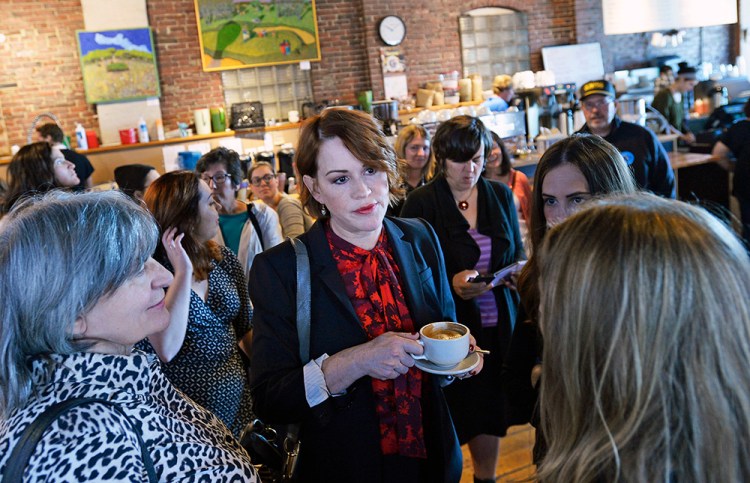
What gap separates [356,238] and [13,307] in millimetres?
877

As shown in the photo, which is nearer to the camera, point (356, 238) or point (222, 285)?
point (356, 238)

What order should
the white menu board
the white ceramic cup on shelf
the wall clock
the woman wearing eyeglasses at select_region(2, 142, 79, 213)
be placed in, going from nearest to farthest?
1. the woman wearing eyeglasses at select_region(2, 142, 79, 213)
2. the white menu board
3. the white ceramic cup on shelf
4. the wall clock

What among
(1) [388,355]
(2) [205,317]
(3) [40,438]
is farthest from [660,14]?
(3) [40,438]

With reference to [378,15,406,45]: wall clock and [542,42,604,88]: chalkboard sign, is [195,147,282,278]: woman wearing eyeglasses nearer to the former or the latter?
[378,15,406,45]: wall clock

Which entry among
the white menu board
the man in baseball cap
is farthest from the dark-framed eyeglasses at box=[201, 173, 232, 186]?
the white menu board

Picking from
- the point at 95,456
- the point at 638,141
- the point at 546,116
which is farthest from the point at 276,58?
the point at 95,456

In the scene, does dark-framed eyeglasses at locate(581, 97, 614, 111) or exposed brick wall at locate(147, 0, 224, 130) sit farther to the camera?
exposed brick wall at locate(147, 0, 224, 130)

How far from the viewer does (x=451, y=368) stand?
5.13 feet

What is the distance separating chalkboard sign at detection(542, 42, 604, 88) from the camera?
10.8 m

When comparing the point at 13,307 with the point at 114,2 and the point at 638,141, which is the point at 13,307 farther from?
the point at 114,2

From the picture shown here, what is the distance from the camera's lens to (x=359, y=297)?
5.56 ft

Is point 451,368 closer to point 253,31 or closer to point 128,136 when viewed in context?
point 128,136

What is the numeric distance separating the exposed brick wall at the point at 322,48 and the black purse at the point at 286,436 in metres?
8.17

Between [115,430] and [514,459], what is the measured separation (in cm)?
257
